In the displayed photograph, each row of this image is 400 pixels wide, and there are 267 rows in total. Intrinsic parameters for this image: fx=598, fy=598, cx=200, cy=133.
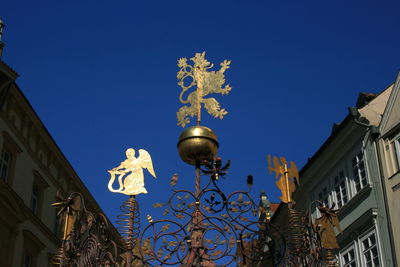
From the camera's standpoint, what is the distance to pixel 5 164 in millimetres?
20797

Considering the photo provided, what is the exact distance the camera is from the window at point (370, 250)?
1864cm

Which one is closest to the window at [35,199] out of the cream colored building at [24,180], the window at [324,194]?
the cream colored building at [24,180]

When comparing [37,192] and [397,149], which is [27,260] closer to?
[37,192]

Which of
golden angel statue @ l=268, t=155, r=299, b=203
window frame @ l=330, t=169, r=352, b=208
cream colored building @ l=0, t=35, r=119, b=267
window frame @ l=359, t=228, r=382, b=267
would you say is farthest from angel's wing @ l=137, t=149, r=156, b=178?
window frame @ l=330, t=169, r=352, b=208

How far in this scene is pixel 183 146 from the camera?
332 inches

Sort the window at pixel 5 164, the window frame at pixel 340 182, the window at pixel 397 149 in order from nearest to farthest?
the window at pixel 397 149 → the window at pixel 5 164 → the window frame at pixel 340 182

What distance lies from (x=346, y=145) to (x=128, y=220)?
51.9ft

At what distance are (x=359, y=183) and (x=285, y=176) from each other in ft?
43.3

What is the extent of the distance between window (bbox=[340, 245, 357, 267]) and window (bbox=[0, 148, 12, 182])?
1200 centimetres

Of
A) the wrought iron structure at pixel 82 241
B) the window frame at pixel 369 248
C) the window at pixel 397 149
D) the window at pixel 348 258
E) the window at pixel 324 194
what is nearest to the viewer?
the wrought iron structure at pixel 82 241

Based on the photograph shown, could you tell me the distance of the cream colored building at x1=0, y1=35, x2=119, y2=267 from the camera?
20.1 metres

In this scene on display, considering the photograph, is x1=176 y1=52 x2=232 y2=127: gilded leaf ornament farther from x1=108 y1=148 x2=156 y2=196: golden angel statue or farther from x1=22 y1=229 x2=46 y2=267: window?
x1=22 y1=229 x2=46 y2=267: window

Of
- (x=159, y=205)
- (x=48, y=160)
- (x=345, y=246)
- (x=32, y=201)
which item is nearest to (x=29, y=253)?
(x=32, y=201)

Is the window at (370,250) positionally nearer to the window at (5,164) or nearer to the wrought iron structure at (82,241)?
the window at (5,164)
